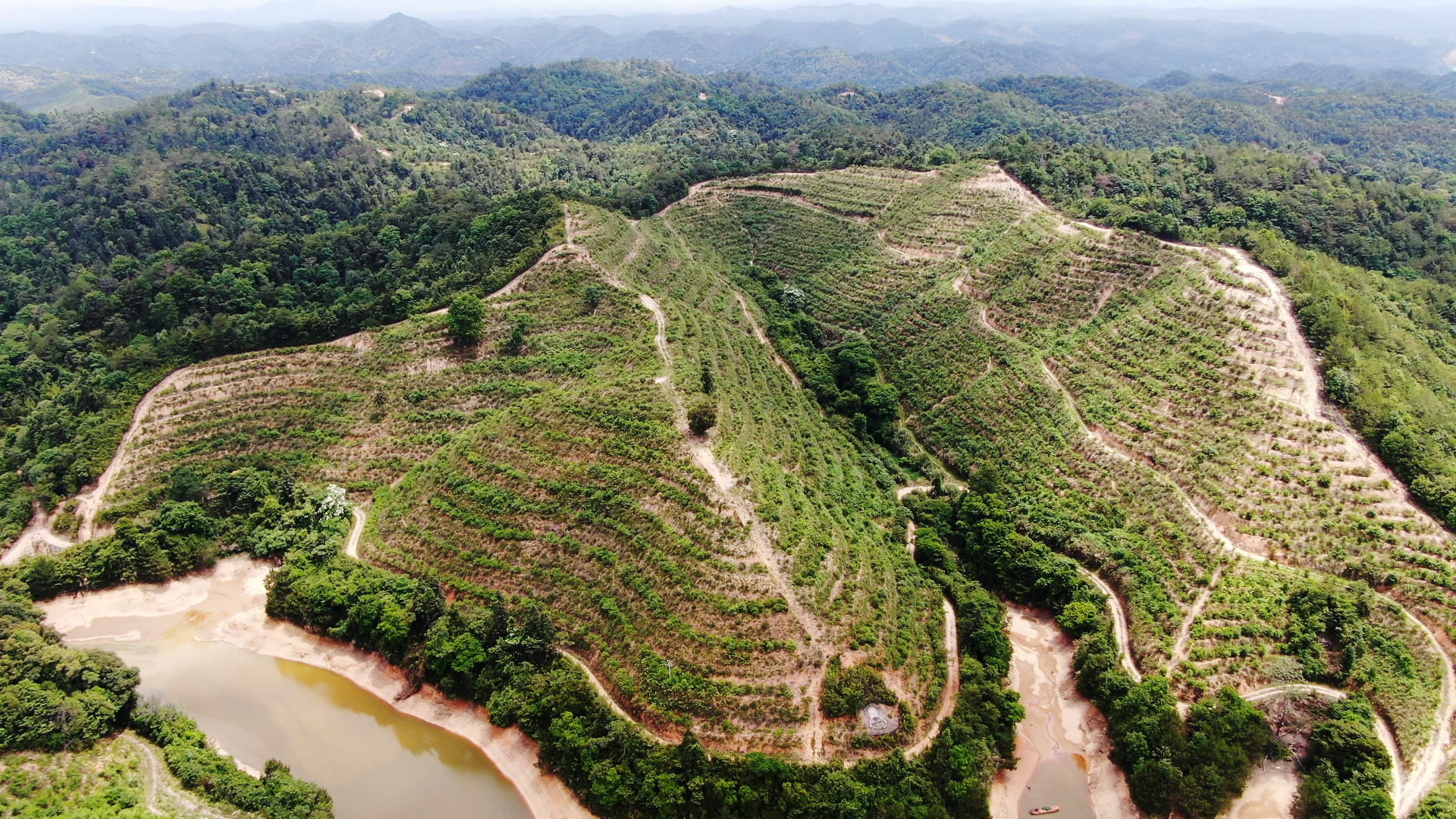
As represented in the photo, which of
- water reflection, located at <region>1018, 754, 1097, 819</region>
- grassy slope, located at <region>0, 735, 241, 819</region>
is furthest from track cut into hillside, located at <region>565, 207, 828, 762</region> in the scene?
grassy slope, located at <region>0, 735, 241, 819</region>

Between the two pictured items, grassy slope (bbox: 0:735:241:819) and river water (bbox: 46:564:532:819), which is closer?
grassy slope (bbox: 0:735:241:819)

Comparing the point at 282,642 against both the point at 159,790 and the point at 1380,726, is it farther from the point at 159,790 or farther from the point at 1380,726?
the point at 1380,726

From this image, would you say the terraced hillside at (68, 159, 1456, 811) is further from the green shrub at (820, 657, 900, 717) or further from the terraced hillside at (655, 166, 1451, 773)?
the green shrub at (820, 657, 900, 717)

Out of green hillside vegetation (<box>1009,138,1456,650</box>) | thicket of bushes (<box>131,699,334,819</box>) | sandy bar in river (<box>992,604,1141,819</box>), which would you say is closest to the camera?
thicket of bushes (<box>131,699,334,819</box>)

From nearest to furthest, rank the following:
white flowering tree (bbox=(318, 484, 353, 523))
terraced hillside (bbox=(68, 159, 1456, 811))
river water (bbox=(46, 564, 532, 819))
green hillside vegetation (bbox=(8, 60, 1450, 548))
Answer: river water (bbox=(46, 564, 532, 819)) → terraced hillside (bbox=(68, 159, 1456, 811)) → white flowering tree (bbox=(318, 484, 353, 523)) → green hillside vegetation (bbox=(8, 60, 1450, 548))

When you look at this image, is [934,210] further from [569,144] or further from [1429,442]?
[569,144]

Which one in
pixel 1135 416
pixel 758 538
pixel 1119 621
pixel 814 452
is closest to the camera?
pixel 758 538

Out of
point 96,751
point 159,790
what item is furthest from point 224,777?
point 96,751
